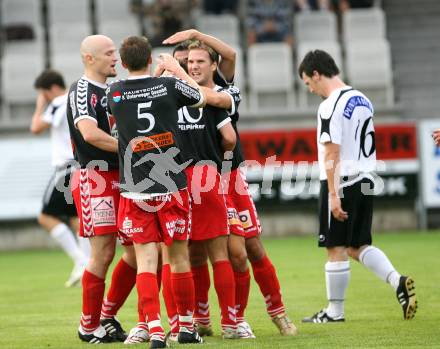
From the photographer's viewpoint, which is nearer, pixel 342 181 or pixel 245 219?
pixel 245 219

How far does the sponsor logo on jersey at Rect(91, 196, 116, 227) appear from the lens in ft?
26.6

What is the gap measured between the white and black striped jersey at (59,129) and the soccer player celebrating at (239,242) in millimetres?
4842

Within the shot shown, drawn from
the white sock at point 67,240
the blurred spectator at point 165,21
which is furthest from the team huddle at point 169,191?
the blurred spectator at point 165,21

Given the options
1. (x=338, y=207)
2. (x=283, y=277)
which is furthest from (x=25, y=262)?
(x=338, y=207)

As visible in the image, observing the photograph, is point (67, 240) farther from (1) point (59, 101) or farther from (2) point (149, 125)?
(2) point (149, 125)

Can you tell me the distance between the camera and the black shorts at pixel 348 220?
9125 mm

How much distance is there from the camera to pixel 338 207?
8898 millimetres

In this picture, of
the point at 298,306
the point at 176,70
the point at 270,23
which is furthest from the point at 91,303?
the point at 270,23

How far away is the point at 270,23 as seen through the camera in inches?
892

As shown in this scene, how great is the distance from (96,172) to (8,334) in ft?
5.19

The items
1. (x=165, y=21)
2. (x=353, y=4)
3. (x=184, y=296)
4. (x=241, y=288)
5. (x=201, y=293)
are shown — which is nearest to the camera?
(x=184, y=296)

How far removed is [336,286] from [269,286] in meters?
0.97

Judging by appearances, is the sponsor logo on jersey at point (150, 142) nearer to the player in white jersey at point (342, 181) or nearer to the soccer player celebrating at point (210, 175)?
the soccer player celebrating at point (210, 175)

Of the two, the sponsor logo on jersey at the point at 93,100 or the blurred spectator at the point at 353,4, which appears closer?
the sponsor logo on jersey at the point at 93,100
